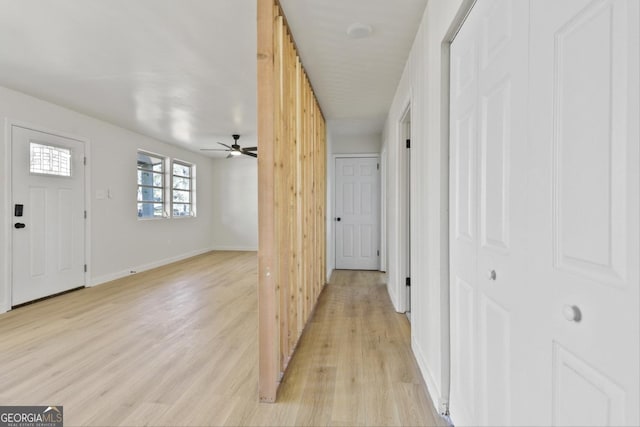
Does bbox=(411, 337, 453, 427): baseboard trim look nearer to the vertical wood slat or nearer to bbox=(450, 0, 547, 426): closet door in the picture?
bbox=(450, 0, 547, 426): closet door

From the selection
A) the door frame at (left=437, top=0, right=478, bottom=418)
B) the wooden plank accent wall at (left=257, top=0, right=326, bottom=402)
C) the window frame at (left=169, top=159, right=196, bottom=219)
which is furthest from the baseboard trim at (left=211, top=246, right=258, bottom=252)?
the door frame at (left=437, top=0, right=478, bottom=418)

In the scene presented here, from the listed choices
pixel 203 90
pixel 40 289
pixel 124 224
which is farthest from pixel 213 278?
pixel 203 90

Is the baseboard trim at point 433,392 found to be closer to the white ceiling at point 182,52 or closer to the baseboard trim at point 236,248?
the white ceiling at point 182,52

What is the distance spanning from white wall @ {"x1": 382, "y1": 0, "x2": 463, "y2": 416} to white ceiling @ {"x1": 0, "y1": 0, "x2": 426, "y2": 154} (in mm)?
362

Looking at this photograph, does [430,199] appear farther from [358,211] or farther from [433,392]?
[358,211]

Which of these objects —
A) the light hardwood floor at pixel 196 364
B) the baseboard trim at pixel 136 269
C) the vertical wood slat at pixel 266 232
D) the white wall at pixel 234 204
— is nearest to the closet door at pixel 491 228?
the light hardwood floor at pixel 196 364

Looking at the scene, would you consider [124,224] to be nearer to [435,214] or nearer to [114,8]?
[114,8]

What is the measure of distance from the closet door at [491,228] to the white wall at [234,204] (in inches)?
268

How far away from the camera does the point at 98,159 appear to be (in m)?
4.62

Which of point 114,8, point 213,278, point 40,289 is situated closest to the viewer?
point 114,8

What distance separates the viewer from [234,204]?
26.5 ft

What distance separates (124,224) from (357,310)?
13.6 ft

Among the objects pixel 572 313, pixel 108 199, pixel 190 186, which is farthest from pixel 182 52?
pixel 190 186

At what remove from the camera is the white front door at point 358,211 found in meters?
5.62
